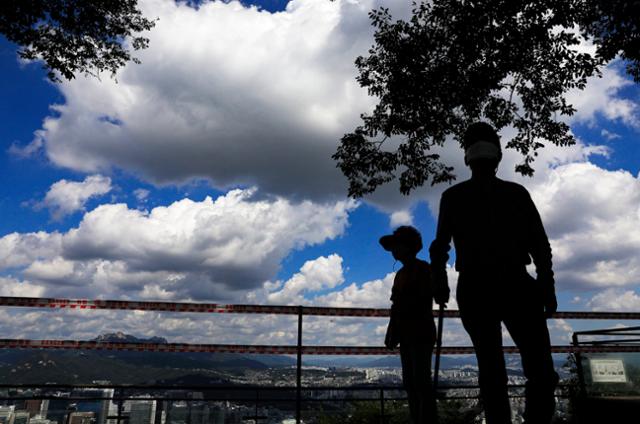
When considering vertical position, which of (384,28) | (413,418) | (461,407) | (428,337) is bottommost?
(461,407)

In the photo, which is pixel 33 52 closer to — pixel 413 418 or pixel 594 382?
pixel 413 418

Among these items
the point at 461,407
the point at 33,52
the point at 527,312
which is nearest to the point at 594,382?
the point at 527,312

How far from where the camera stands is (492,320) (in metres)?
2.36

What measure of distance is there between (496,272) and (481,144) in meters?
0.78

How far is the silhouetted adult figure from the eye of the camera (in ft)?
7.51

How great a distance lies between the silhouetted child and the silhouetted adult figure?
142 cm

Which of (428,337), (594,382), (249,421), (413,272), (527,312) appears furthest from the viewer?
(249,421)

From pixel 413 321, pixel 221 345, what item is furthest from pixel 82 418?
pixel 413 321

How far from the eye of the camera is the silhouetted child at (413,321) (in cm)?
380

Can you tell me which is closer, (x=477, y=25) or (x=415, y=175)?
(x=477, y=25)


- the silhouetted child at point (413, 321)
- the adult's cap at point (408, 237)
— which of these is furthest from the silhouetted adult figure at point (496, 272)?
the adult's cap at point (408, 237)

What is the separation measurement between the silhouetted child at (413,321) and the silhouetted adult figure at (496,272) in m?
1.42

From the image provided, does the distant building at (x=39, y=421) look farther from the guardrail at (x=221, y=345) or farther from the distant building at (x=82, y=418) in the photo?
the guardrail at (x=221, y=345)

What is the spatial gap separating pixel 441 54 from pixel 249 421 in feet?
28.6
